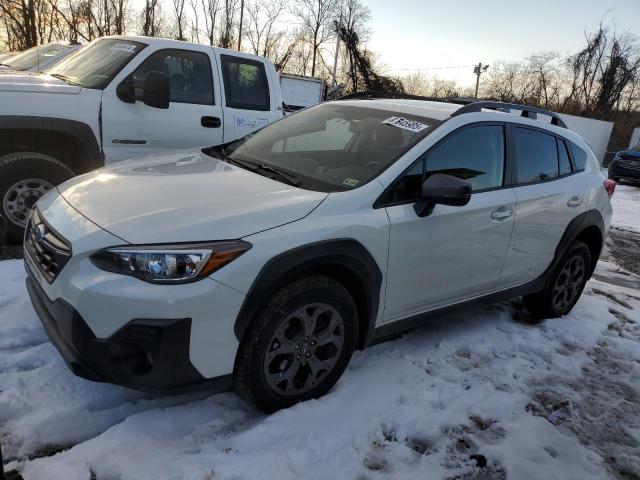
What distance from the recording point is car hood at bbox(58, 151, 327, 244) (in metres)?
2.24

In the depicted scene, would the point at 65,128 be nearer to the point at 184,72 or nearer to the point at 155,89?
the point at 155,89

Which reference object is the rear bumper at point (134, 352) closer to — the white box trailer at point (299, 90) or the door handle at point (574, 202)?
the door handle at point (574, 202)

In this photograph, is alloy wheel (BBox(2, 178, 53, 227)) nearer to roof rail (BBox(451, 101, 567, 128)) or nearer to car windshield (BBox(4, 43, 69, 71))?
car windshield (BBox(4, 43, 69, 71))

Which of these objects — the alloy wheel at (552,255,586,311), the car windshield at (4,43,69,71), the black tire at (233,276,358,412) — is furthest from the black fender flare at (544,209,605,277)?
the car windshield at (4,43,69,71)

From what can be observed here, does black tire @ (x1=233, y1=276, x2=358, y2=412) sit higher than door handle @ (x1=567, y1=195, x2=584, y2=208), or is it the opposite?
door handle @ (x1=567, y1=195, x2=584, y2=208)

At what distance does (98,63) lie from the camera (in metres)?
5.02

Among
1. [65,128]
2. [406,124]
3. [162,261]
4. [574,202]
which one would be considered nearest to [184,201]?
[162,261]

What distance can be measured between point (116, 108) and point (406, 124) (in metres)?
2.89

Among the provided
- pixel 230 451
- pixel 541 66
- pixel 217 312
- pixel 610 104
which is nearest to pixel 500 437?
pixel 230 451

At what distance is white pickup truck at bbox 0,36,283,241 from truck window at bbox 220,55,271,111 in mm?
11

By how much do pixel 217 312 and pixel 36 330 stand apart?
165cm

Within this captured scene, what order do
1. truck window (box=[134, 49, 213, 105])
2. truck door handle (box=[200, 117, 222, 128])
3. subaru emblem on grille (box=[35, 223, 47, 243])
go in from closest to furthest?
subaru emblem on grille (box=[35, 223, 47, 243]) → truck window (box=[134, 49, 213, 105]) → truck door handle (box=[200, 117, 222, 128])

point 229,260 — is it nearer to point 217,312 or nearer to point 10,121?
point 217,312

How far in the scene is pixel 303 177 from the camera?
2943mm
